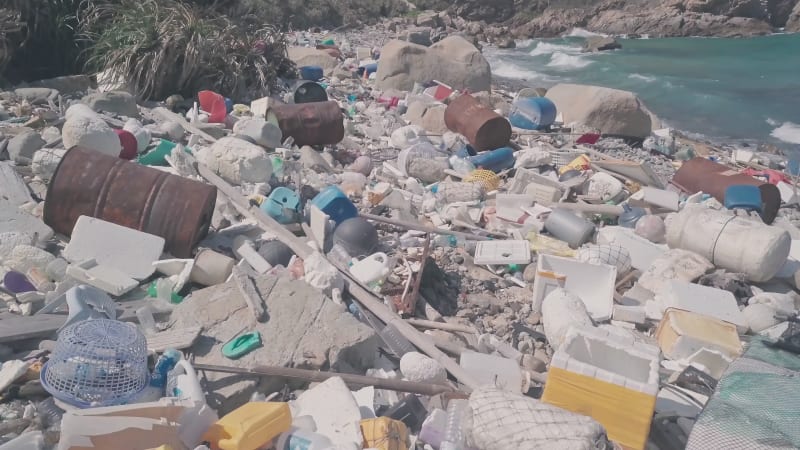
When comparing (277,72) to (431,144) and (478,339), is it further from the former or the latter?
(478,339)

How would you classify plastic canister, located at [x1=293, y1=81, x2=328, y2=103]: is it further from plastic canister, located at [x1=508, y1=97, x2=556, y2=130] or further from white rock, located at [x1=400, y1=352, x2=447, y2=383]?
white rock, located at [x1=400, y1=352, x2=447, y2=383]

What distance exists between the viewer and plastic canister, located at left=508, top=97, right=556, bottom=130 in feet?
31.1

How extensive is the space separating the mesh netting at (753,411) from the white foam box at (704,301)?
4.04 feet

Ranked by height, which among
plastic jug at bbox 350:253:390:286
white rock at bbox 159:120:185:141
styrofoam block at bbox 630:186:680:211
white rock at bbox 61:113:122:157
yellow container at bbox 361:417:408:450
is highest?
white rock at bbox 61:113:122:157

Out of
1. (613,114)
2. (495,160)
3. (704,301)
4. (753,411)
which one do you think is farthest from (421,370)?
(613,114)

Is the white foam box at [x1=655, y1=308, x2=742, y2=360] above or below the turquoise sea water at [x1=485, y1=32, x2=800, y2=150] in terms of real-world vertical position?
above

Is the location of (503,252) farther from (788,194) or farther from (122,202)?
(788,194)

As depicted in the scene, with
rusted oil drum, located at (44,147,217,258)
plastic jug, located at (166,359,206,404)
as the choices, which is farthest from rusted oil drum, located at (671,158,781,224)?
plastic jug, located at (166,359,206,404)

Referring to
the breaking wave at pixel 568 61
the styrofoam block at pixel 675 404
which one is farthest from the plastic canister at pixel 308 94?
the breaking wave at pixel 568 61

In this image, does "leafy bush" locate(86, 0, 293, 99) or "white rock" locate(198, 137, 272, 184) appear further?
"leafy bush" locate(86, 0, 293, 99)

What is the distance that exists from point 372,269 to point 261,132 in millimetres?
2889

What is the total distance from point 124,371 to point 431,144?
5.66 meters

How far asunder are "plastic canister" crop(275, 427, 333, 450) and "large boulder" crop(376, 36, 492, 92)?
865cm

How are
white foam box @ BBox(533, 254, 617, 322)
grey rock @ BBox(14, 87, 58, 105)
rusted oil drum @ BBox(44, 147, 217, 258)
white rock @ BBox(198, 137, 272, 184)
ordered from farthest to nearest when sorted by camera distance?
1. grey rock @ BBox(14, 87, 58, 105)
2. white rock @ BBox(198, 137, 272, 184)
3. white foam box @ BBox(533, 254, 617, 322)
4. rusted oil drum @ BBox(44, 147, 217, 258)
